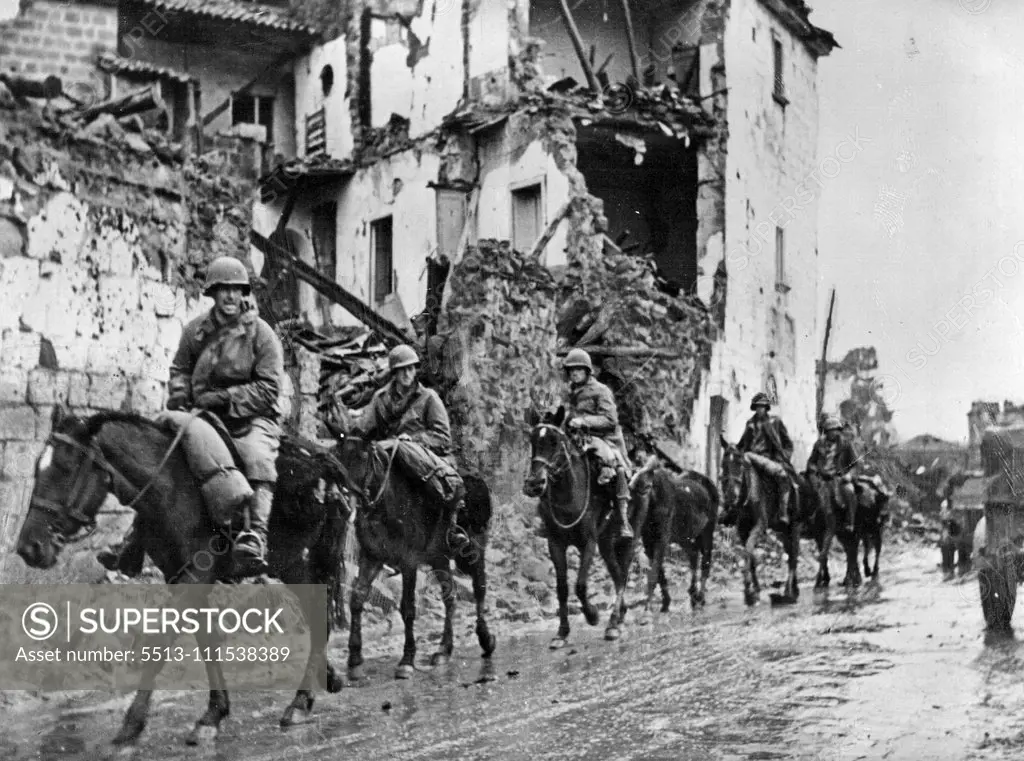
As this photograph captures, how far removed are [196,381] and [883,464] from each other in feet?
43.3

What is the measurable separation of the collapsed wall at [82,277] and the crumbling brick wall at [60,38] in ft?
27.9

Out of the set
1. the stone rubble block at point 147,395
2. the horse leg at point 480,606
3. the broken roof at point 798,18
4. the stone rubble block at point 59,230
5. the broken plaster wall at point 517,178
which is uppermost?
the broken roof at point 798,18

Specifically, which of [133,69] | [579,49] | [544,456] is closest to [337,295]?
[544,456]

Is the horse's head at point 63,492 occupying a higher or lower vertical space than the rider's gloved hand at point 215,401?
lower

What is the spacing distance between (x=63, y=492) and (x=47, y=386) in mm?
2504

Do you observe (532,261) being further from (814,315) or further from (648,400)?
(814,315)

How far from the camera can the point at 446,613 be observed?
10164 mm

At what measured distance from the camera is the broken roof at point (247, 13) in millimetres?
22922

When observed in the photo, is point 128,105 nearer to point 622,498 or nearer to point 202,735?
point 622,498

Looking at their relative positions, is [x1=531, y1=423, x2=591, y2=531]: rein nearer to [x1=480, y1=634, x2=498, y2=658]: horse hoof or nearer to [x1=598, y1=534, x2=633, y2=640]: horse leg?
[x1=598, y1=534, x2=633, y2=640]: horse leg

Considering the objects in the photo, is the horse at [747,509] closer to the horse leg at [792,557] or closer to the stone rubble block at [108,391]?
the horse leg at [792,557]

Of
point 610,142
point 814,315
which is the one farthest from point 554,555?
point 814,315

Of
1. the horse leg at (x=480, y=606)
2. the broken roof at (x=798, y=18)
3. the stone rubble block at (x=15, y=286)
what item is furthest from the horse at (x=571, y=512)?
the broken roof at (x=798, y=18)

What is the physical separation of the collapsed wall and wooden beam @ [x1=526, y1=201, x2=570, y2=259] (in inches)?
282
